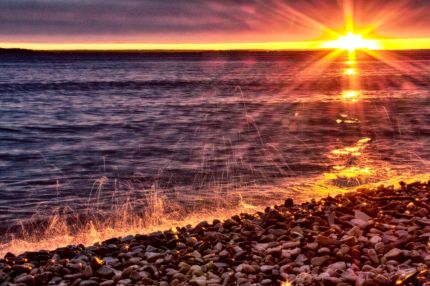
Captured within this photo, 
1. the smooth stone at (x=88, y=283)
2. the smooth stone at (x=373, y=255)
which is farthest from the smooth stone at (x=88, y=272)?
the smooth stone at (x=373, y=255)

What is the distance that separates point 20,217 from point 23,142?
1408cm

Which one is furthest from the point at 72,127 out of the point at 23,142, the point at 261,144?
the point at 261,144

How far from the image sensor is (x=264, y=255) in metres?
8.05

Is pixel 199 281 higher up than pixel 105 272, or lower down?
higher up

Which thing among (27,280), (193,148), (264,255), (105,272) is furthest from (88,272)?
(193,148)

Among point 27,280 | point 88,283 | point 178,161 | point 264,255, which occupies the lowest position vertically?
point 27,280

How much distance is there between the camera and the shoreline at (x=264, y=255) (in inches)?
282

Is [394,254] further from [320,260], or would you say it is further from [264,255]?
[264,255]

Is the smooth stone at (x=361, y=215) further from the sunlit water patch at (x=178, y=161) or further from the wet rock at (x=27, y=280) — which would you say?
the wet rock at (x=27, y=280)

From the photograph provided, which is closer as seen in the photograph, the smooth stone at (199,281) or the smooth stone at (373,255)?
the smooth stone at (199,281)

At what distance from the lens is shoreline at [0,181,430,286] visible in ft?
23.5

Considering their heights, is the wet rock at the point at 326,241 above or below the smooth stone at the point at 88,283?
above

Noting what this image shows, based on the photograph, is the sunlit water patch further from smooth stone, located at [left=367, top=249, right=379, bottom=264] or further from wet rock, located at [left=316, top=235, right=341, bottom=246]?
smooth stone, located at [left=367, top=249, right=379, bottom=264]

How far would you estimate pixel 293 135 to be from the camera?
1057 inches
